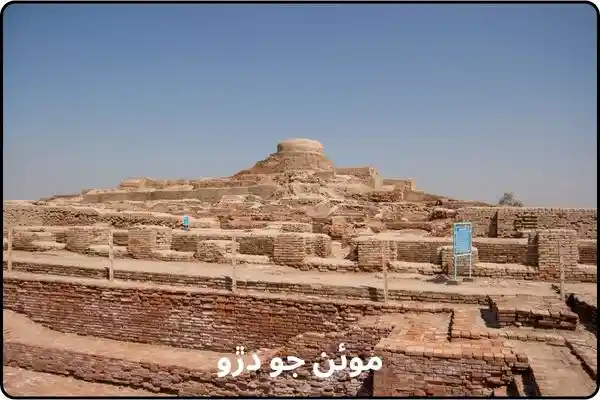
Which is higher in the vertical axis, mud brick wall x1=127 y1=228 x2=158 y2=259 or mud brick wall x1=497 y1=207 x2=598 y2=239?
mud brick wall x1=497 y1=207 x2=598 y2=239

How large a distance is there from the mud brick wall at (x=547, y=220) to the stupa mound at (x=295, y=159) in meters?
18.5

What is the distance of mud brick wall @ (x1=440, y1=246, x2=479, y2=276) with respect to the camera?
27.5 feet

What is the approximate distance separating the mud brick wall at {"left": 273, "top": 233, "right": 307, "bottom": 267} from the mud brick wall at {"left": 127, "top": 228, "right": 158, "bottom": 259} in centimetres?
291

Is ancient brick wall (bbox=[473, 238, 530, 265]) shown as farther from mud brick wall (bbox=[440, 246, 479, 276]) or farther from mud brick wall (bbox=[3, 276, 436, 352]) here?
mud brick wall (bbox=[3, 276, 436, 352])

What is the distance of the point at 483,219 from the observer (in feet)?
41.7

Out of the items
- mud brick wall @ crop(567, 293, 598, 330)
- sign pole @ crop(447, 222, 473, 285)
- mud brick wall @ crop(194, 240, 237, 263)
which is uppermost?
sign pole @ crop(447, 222, 473, 285)

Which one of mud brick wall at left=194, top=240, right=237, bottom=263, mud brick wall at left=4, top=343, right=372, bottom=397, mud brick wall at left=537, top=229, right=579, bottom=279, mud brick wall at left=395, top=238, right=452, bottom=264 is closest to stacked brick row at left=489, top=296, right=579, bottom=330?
mud brick wall at left=4, top=343, right=372, bottom=397

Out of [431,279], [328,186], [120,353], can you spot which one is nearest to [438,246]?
[431,279]

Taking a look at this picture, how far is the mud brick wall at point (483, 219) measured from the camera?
493 inches

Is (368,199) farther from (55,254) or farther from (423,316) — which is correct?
(423,316)

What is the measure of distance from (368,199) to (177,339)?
57.4ft

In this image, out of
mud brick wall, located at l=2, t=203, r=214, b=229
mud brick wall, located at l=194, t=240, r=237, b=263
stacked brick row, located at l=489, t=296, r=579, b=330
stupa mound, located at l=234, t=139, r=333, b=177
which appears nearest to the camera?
stacked brick row, located at l=489, t=296, r=579, b=330

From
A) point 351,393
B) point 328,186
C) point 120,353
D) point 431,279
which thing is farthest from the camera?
point 328,186

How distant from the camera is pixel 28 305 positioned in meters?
8.55
